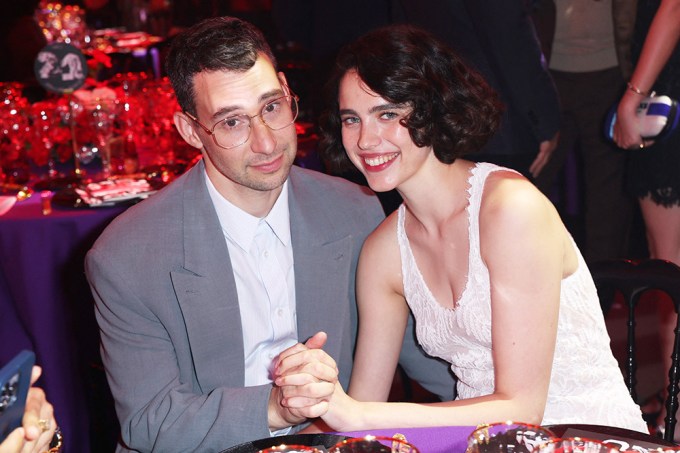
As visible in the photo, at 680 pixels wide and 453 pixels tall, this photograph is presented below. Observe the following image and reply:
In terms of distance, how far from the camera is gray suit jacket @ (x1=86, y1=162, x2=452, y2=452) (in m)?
2.02

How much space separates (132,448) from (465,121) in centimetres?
111

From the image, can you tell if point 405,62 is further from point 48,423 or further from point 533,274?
point 48,423

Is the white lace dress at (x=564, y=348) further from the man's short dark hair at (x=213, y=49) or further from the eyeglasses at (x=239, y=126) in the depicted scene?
the man's short dark hair at (x=213, y=49)

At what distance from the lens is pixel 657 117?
3.52 metres

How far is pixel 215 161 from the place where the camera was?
2.27 meters

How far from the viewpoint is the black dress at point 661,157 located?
137 inches

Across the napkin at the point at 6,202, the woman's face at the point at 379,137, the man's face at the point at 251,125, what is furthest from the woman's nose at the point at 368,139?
the napkin at the point at 6,202

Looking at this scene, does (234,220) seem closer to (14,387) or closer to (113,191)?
(113,191)

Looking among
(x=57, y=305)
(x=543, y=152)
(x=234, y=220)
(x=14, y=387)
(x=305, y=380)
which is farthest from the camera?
(x=543, y=152)

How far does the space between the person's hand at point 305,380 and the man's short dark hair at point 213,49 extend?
0.74 meters

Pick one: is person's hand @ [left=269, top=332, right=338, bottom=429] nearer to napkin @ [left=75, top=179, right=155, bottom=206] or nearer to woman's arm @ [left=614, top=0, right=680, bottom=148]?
napkin @ [left=75, top=179, right=155, bottom=206]

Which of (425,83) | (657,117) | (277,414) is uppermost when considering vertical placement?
(425,83)

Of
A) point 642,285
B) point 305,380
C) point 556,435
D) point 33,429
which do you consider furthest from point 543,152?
point 33,429

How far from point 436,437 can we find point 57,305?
1733mm
